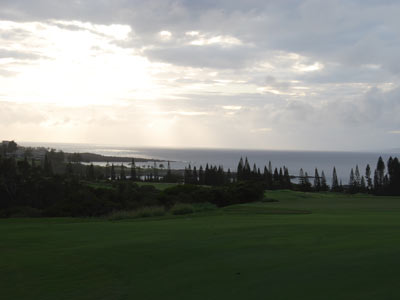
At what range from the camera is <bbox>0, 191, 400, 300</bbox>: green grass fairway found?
594 centimetres

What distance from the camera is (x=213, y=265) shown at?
774 centimetres

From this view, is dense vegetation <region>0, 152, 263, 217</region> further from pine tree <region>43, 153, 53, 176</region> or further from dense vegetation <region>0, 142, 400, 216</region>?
pine tree <region>43, 153, 53, 176</region>

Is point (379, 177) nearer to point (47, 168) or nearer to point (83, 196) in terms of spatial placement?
point (83, 196)

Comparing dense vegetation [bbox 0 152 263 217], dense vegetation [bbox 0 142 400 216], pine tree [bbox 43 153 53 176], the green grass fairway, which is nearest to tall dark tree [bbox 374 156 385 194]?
dense vegetation [bbox 0 142 400 216]

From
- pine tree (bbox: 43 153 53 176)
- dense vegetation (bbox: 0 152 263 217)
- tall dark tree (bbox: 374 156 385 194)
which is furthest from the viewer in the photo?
tall dark tree (bbox: 374 156 385 194)

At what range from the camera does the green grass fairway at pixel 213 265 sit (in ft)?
19.5

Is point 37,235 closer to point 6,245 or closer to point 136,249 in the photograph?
point 6,245

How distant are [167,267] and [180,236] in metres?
3.21

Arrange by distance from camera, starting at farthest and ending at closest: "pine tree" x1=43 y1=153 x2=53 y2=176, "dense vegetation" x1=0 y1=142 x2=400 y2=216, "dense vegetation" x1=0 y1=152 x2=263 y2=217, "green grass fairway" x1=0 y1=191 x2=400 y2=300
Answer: "pine tree" x1=43 y1=153 x2=53 y2=176 → "dense vegetation" x1=0 y1=142 x2=400 y2=216 → "dense vegetation" x1=0 y1=152 x2=263 y2=217 → "green grass fairway" x1=0 y1=191 x2=400 y2=300

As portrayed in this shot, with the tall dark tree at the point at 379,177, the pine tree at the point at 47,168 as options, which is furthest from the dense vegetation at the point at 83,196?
the tall dark tree at the point at 379,177

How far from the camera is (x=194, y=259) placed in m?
8.34

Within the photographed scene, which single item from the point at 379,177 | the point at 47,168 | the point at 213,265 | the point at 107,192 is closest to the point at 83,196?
the point at 107,192

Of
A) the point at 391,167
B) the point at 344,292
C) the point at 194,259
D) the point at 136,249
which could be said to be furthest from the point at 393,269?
the point at 391,167

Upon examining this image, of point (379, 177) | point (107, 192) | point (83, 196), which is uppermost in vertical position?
point (83, 196)
